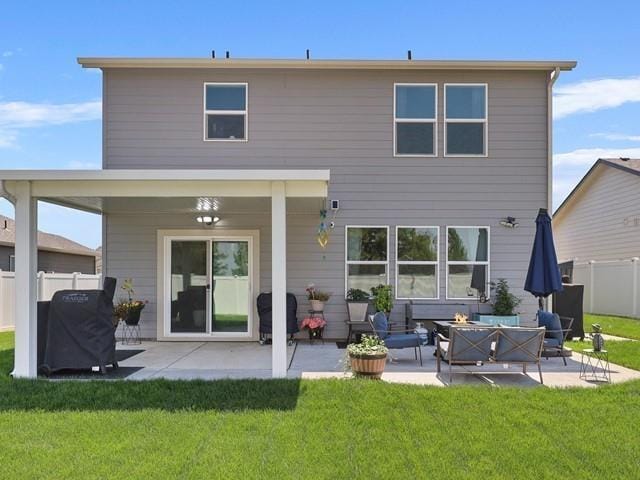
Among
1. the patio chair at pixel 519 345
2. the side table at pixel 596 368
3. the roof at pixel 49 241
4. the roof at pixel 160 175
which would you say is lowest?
the side table at pixel 596 368

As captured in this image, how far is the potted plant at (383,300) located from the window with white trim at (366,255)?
32 centimetres

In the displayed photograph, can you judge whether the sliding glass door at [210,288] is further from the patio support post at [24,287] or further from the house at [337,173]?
the patio support post at [24,287]

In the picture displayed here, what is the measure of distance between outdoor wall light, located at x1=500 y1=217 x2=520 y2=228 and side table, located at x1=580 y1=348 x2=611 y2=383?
3001mm

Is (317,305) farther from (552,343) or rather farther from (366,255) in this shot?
(552,343)

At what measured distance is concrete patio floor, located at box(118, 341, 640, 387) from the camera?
7039 millimetres

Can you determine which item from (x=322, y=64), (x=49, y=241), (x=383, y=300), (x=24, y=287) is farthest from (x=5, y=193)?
(x=49, y=241)

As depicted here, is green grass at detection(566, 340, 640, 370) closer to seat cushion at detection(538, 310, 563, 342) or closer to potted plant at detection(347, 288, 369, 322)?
seat cushion at detection(538, 310, 563, 342)

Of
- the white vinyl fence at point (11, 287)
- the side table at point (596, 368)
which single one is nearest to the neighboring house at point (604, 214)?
the side table at point (596, 368)

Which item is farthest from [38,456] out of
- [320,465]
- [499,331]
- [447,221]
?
[447,221]

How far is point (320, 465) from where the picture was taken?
4.11 metres

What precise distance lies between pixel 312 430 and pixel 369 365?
2007 mm

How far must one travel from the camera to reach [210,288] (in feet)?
35.1

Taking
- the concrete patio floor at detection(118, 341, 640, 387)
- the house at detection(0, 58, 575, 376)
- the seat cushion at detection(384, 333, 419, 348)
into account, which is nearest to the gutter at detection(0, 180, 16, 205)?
the concrete patio floor at detection(118, 341, 640, 387)

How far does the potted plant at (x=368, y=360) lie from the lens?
675cm
